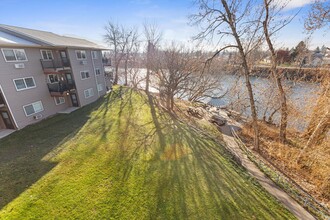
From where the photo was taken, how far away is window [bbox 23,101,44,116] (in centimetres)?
1351

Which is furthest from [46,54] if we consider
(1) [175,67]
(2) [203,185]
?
(2) [203,185]

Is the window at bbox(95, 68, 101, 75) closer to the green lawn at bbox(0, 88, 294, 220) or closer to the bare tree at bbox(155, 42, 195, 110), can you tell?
the bare tree at bbox(155, 42, 195, 110)

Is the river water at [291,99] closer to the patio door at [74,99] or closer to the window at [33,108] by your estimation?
the patio door at [74,99]

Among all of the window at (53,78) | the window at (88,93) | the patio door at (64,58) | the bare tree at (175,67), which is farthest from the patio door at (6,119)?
the bare tree at (175,67)

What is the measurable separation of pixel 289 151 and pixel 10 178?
1784 centimetres

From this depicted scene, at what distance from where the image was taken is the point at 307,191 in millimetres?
8562

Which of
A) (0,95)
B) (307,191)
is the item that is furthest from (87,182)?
(307,191)

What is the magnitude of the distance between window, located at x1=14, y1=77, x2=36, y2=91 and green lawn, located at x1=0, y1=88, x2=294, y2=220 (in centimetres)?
352

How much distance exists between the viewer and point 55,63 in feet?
52.1

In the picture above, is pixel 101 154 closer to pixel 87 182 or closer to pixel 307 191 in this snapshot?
pixel 87 182

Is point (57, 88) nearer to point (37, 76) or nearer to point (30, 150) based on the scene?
point (37, 76)

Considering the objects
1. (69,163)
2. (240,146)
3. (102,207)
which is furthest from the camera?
(240,146)

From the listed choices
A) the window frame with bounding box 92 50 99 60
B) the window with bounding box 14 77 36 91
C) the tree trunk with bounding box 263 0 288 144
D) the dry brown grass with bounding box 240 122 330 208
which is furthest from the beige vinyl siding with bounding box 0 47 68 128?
the dry brown grass with bounding box 240 122 330 208

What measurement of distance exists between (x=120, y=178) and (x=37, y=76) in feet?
43.6
